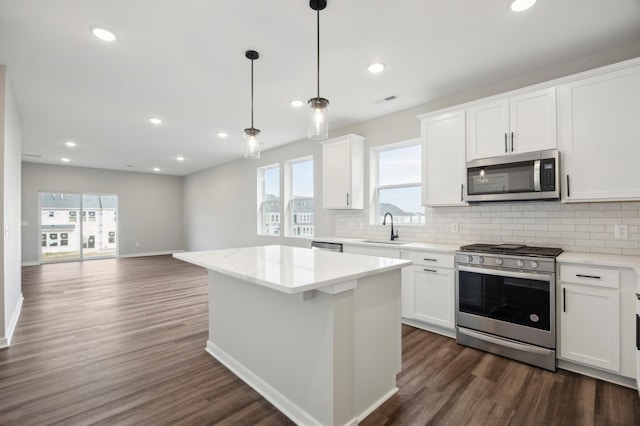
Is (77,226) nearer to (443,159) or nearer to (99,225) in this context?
(99,225)

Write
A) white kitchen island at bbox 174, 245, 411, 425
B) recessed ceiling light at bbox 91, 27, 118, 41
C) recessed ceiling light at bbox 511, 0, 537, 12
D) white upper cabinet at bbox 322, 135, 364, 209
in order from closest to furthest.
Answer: white kitchen island at bbox 174, 245, 411, 425
recessed ceiling light at bbox 511, 0, 537, 12
recessed ceiling light at bbox 91, 27, 118, 41
white upper cabinet at bbox 322, 135, 364, 209

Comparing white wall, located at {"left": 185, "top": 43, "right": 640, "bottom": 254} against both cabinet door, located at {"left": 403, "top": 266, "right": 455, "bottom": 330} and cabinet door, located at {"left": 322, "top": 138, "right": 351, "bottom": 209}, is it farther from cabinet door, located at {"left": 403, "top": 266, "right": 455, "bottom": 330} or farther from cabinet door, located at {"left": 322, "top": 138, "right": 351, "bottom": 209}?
cabinet door, located at {"left": 403, "top": 266, "right": 455, "bottom": 330}

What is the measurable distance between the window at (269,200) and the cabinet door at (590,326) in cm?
485

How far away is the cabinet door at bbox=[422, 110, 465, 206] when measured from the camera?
3.22 metres

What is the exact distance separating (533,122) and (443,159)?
2.88ft

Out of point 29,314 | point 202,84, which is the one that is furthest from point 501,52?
point 29,314

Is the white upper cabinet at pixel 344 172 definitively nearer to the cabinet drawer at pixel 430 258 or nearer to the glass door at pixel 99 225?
the cabinet drawer at pixel 430 258

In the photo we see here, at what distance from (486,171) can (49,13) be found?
389 centimetres

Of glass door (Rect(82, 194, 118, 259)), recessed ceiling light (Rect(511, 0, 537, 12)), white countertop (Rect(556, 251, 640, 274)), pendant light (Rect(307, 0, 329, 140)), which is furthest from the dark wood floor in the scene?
glass door (Rect(82, 194, 118, 259))

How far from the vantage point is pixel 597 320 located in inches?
88.9

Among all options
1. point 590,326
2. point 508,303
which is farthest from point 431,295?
point 590,326

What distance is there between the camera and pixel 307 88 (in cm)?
338

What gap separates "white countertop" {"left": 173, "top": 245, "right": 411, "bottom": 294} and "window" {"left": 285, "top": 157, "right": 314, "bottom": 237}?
300 cm

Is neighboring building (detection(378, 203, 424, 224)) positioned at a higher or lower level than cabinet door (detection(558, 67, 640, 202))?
lower
